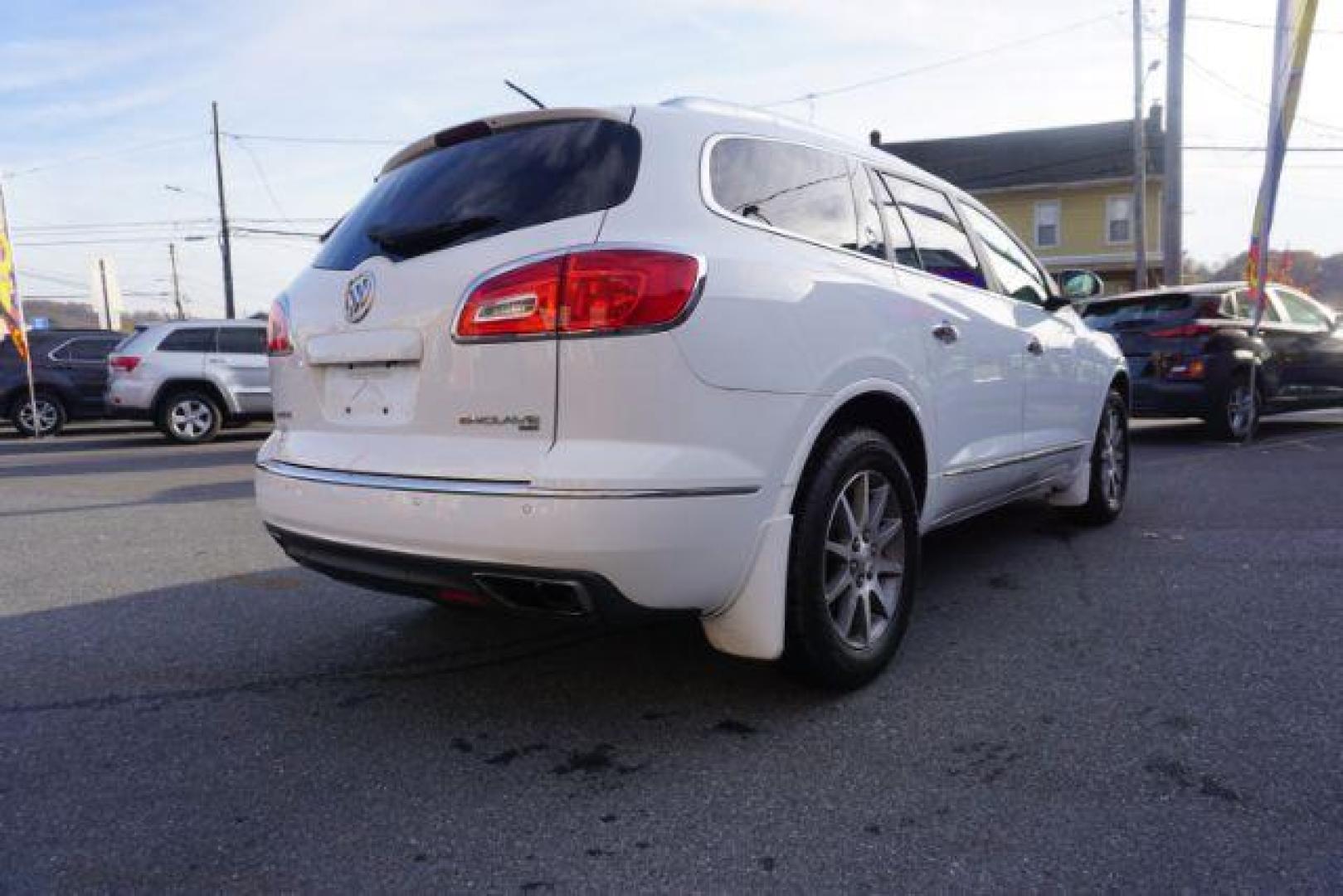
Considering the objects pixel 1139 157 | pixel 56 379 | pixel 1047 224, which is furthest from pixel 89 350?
pixel 1047 224

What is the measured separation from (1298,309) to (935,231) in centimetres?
844

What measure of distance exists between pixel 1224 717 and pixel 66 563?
17.5ft

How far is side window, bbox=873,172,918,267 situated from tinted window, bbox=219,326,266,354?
11429 millimetres

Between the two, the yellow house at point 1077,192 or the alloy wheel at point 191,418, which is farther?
the yellow house at point 1077,192

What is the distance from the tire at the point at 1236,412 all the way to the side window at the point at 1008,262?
4.98 meters

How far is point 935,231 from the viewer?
3.85 meters

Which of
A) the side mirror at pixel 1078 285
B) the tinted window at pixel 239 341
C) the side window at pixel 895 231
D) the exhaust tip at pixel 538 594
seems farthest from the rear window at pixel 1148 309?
the tinted window at pixel 239 341

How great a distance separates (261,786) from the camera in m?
2.46

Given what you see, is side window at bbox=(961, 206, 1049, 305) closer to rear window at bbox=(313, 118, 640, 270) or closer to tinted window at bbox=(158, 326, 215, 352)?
rear window at bbox=(313, 118, 640, 270)

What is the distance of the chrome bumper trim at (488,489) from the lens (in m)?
2.29

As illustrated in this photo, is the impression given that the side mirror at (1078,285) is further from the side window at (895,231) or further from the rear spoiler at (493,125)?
the rear spoiler at (493,125)

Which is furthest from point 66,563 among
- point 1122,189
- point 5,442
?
point 1122,189

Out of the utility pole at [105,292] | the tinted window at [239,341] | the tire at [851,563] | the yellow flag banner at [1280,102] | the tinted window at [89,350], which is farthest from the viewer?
the utility pole at [105,292]

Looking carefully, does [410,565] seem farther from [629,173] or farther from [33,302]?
[33,302]
